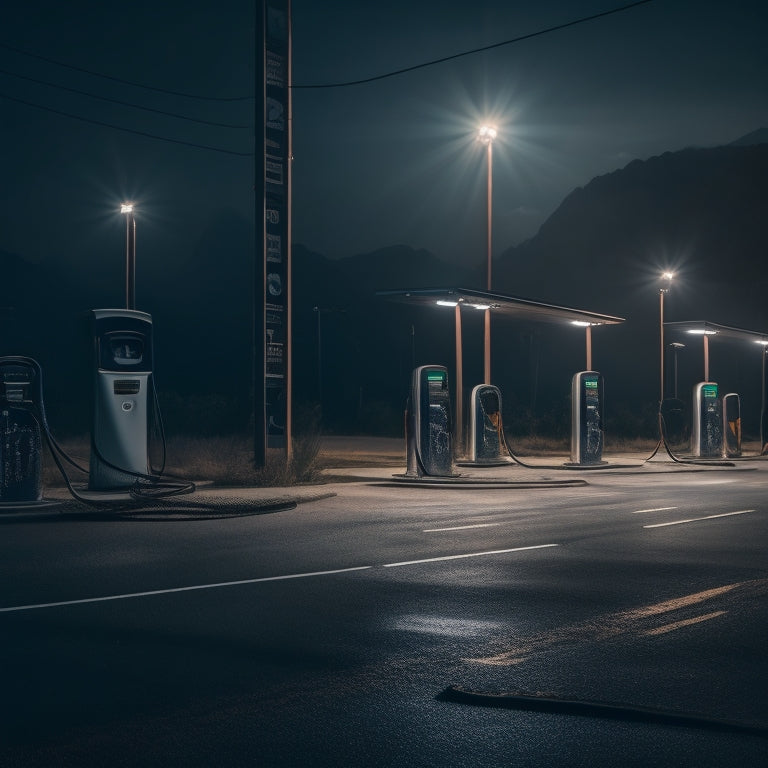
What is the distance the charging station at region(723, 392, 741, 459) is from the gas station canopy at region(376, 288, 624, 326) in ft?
19.6

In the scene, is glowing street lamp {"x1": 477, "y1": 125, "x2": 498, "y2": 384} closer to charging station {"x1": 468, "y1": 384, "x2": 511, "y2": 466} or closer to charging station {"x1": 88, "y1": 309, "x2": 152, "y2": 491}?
charging station {"x1": 468, "y1": 384, "x2": 511, "y2": 466}

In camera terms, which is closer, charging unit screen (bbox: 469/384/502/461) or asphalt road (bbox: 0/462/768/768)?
asphalt road (bbox: 0/462/768/768)

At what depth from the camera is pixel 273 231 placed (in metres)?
21.6

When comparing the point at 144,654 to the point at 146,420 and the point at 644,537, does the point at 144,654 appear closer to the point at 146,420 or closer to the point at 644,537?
the point at 644,537

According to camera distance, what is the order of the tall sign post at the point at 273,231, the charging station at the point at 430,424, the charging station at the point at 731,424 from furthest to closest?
1. the charging station at the point at 731,424
2. the charging station at the point at 430,424
3. the tall sign post at the point at 273,231

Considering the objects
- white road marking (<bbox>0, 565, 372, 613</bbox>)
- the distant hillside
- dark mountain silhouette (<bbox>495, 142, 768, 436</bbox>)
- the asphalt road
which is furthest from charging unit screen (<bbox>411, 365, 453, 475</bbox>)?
the distant hillside

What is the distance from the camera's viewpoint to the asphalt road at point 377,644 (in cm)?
508

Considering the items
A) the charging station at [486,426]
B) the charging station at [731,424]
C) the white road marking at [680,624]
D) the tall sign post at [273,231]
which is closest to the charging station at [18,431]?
the tall sign post at [273,231]

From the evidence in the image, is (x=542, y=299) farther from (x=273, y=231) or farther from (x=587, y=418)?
(x=273, y=231)

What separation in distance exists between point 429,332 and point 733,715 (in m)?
130

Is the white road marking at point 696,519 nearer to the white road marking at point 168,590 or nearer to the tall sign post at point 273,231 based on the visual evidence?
the white road marking at point 168,590

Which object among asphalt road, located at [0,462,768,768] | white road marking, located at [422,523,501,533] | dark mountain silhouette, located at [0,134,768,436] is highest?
A: dark mountain silhouette, located at [0,134,768,436]

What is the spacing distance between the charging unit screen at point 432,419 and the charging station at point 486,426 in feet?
13.0

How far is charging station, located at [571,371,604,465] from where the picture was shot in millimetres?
27531
